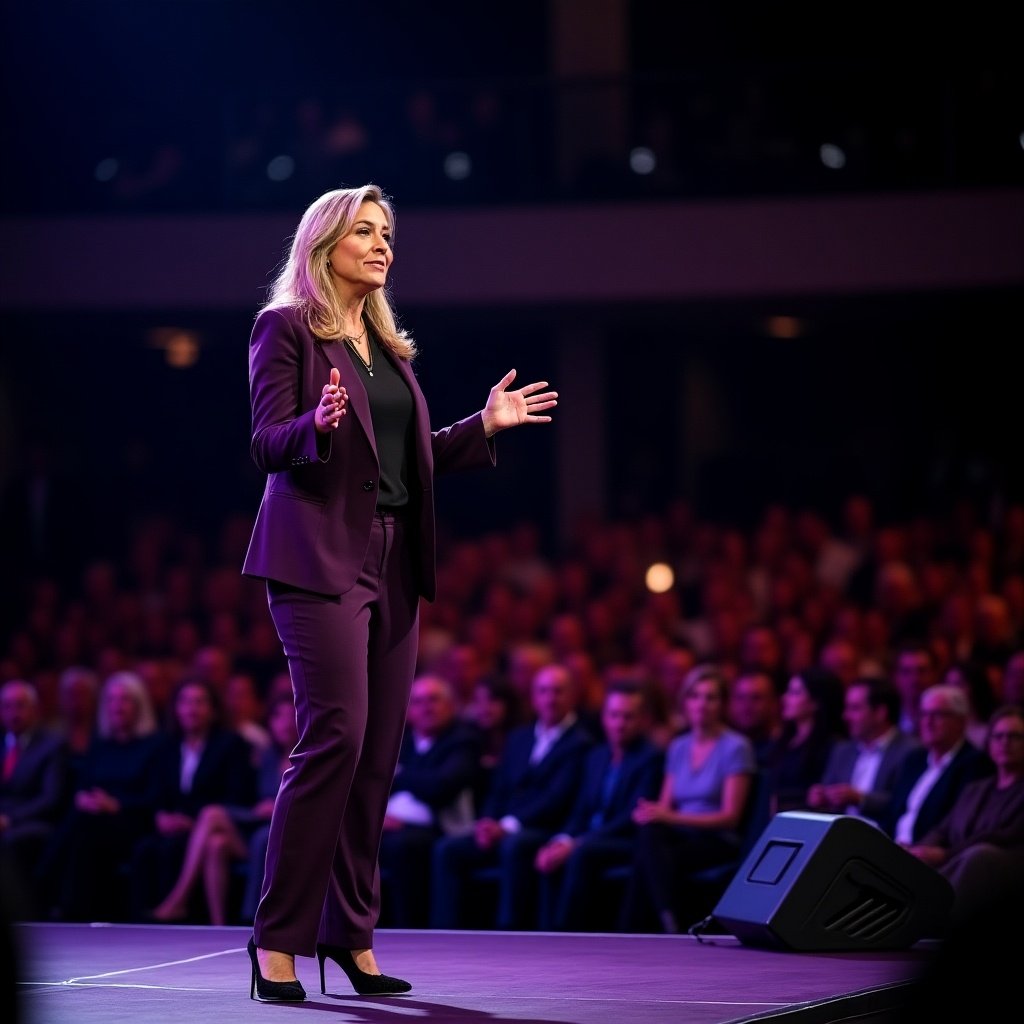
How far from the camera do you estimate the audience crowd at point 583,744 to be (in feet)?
18.3

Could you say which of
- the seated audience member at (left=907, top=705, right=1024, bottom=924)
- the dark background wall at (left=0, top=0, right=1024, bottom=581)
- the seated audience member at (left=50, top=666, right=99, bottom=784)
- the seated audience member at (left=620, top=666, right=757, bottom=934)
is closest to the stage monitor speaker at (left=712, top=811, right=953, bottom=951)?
the seated audience member at (left=907, top=705, right=1024, bottom=924)

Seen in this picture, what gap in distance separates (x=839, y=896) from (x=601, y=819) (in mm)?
2096

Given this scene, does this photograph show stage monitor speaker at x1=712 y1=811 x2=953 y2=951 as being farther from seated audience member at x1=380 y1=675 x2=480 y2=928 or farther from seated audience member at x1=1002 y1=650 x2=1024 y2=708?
seated audience member at x1=380 y1=675 x2=480 y2=928

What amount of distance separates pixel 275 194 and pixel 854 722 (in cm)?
572

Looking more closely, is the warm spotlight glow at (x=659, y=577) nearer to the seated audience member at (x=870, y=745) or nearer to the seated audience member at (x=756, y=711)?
the seated audience member at (x=756, y=711)

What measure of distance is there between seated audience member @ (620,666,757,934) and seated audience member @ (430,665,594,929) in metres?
0.38

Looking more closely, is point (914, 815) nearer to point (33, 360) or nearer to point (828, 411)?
point (828, 411)

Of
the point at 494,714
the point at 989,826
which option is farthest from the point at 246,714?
the point at 989,826

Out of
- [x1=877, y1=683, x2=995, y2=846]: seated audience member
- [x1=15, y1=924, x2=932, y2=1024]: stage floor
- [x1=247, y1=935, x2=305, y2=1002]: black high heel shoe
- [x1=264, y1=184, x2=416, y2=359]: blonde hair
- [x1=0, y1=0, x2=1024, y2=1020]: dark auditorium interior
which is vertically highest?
[x1=0, y1=0, x2=1024, y2=1020]: dark auditorium interior

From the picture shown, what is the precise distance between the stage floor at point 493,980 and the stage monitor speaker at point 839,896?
0.05m

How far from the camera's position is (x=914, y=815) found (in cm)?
545

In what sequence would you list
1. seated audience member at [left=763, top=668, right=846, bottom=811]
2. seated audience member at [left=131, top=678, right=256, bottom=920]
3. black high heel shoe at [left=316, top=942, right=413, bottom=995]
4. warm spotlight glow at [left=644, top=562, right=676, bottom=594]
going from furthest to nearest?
1. warm spotlight glow at [left=644, top=562, right=676, bottom=594]
2. seated audience member at [left=131, top=678, right=256, bottom=920]
3. seated audience member at [left=763, top=668, right=846, bottom=811]
4. black high heel shoe at [left=316, top=942, right=413, bottom=995]

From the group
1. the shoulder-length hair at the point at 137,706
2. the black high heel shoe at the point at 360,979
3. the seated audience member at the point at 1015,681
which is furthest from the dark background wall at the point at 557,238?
the black high heel shoe at the point at 360,979

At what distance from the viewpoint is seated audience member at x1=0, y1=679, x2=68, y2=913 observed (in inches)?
268
